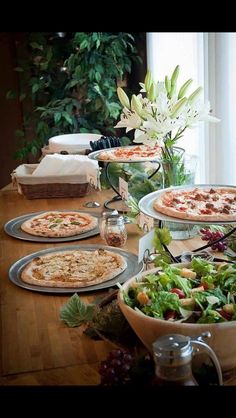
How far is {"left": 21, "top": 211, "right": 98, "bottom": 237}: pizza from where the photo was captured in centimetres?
193

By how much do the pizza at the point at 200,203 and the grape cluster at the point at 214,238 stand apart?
0.12 m

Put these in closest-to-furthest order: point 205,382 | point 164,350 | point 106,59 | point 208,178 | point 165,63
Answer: point 164,350, point 205,382, point 208,178, point 165,63, point 106,59

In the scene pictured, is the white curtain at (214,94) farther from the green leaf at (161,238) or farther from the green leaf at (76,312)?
the green leaf at (76,312)

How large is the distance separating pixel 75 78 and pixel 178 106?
2346 mm

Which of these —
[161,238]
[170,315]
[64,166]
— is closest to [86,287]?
[161,238]

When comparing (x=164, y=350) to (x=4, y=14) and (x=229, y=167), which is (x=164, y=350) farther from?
(x=229, y=167)

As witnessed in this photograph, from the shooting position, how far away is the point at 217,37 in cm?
267

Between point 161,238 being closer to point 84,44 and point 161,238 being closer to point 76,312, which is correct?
point 76,312

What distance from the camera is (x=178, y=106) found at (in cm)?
173

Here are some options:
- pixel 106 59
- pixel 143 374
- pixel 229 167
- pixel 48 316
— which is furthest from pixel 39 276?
pixel 106 59

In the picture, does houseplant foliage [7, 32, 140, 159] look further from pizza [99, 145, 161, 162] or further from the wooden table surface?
the wooden table surface

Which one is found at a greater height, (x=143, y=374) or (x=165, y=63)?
(x=165, y=63)

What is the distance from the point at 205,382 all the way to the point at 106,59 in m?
3.31

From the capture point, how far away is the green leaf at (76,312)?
4.13ft
